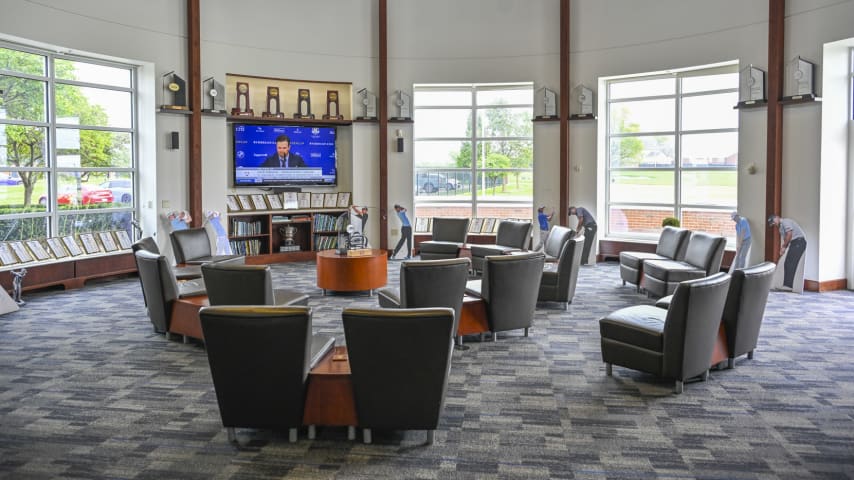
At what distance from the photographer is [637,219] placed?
1232 cm

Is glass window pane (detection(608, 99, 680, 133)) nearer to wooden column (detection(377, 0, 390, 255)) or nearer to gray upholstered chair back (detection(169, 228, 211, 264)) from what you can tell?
wooden column (detection(377, 0, 390, 255))

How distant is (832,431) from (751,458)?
Answer: 820mm

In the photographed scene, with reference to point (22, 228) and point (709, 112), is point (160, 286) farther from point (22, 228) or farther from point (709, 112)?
point (709, 112)

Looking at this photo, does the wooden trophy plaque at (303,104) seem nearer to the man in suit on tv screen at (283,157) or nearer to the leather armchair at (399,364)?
the man in suit on tv screen at (283,157)

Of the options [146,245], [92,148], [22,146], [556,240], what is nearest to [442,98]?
[556,240]

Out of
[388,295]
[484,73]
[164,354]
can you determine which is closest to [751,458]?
[388,295]

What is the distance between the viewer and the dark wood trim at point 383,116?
12.8 m

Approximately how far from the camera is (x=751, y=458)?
159 inches

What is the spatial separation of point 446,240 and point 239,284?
5.94m

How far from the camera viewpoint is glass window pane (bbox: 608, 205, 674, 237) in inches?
475

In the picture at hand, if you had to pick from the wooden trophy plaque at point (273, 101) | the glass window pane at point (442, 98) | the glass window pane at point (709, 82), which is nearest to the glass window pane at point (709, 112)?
the glass window pane at point (709, 82)

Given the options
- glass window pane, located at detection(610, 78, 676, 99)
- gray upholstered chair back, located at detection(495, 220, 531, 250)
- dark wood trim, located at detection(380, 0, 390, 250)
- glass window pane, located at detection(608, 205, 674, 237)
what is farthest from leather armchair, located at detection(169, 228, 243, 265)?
glass window pane, located at detection(610, 78, 676, 99)

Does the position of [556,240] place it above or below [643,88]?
below

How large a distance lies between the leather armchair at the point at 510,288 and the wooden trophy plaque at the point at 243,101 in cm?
697
